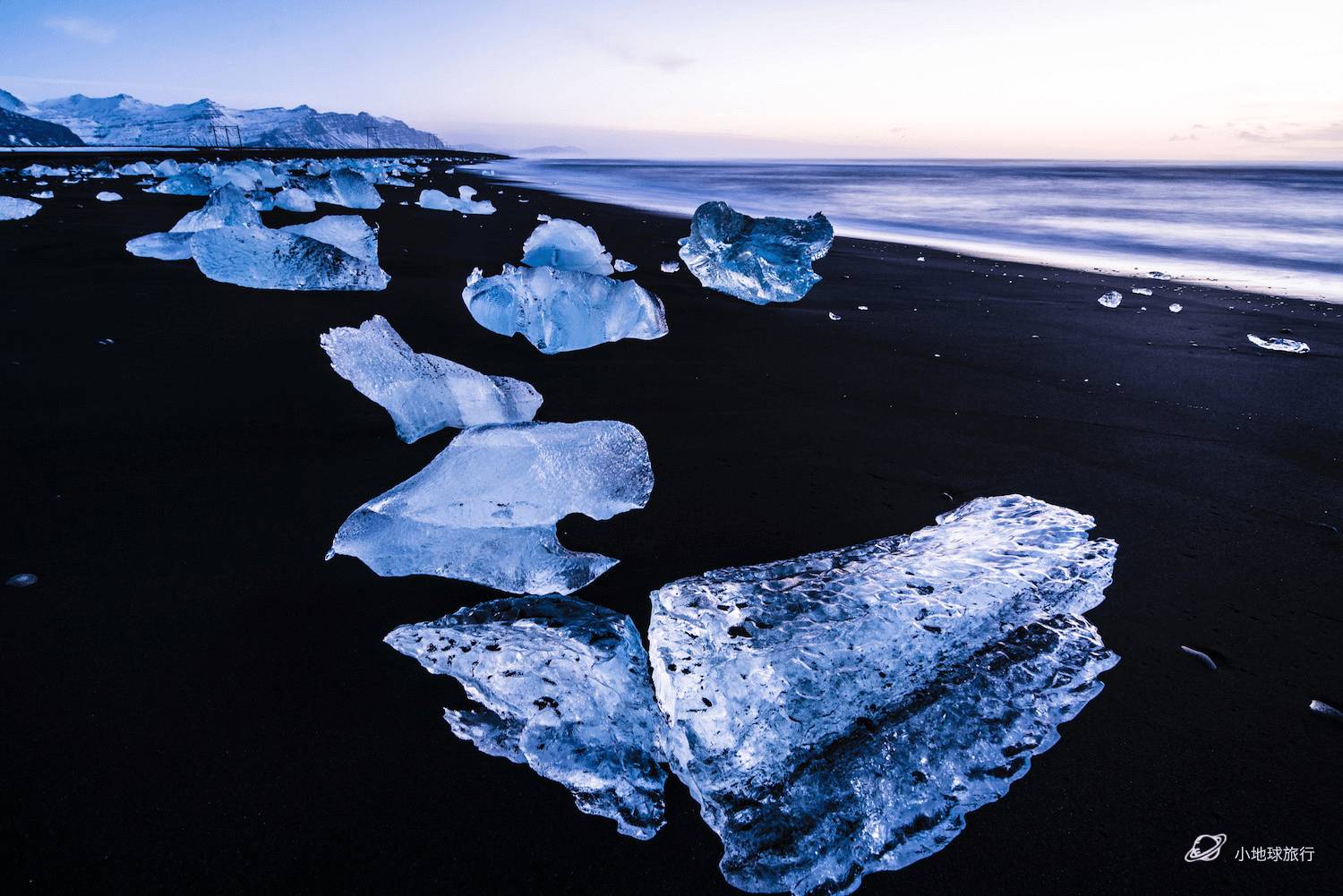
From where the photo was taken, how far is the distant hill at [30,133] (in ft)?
188

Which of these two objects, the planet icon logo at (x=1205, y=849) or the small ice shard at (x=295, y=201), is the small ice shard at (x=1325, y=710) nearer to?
the planet icon logo at (x=1205, y=849)

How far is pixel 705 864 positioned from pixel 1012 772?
19.8 inches

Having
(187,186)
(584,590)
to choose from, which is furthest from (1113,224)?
(187,186)

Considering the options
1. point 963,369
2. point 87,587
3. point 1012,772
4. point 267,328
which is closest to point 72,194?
point 267,328

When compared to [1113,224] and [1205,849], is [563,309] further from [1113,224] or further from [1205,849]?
[1113,224]

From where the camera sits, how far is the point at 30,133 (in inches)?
2375

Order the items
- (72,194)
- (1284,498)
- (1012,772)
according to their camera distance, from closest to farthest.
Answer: (1012,772), (1284,498), (72,194)

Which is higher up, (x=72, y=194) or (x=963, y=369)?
(x=72, y=194)

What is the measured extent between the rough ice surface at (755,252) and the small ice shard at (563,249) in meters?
0.74

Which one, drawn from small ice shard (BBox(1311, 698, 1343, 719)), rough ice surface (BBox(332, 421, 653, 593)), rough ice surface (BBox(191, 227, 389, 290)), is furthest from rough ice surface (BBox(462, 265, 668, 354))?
small ice shard (BBox(1311, 698, 1343, 719))

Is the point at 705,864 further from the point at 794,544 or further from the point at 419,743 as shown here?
the point at 794,544

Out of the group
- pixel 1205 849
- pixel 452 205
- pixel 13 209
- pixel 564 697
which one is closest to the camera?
pixel 1205 849

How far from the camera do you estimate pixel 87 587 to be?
1.25 metres

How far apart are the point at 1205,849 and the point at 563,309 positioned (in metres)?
2.63
